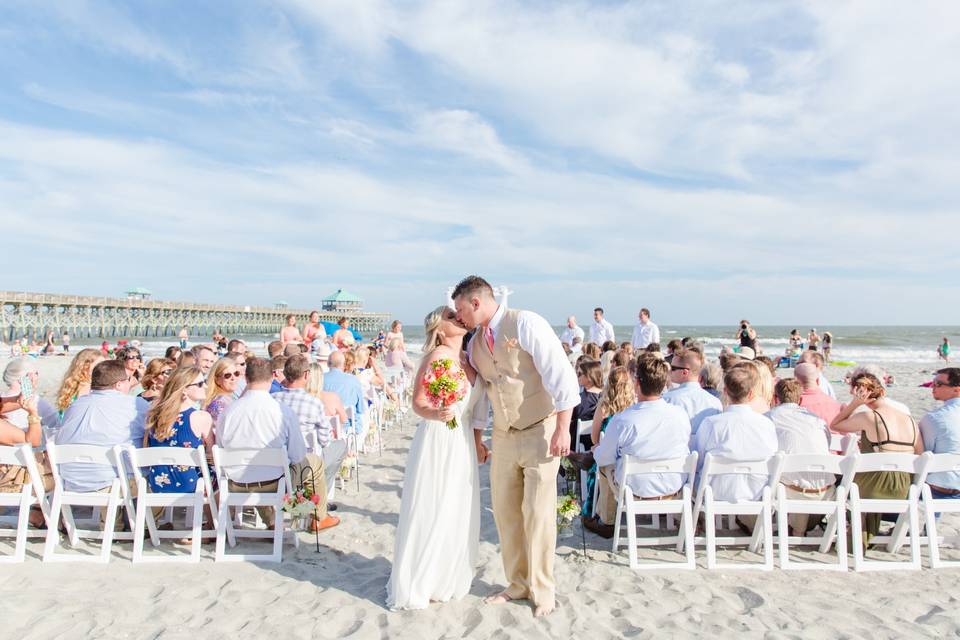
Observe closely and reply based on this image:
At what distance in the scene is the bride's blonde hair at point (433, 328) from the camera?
12.0 feet

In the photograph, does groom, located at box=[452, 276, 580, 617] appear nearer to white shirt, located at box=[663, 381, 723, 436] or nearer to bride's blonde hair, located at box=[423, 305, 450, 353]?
bride's blonde hair, located at box=[423, 305, 450, 353]

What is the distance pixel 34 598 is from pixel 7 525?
168cm

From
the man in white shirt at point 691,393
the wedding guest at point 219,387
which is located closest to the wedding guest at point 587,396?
the man in white shirt at point 691,393

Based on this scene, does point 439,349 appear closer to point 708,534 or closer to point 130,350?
point 708,534

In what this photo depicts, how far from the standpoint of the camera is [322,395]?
19.7 ft

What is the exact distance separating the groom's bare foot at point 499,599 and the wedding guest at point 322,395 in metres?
2.77

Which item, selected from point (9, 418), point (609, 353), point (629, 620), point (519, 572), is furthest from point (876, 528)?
point (9, 418)

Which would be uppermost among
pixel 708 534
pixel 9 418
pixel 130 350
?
pixel 130 350

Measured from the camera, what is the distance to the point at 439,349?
3.63 meters

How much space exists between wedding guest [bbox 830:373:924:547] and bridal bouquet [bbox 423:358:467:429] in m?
3.14

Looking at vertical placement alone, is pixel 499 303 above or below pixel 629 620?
above

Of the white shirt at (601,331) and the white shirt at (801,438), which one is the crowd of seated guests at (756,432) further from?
the white shirt at (601,331)

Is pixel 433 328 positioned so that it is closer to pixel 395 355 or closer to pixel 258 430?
pixel 258 430

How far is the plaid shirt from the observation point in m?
5.49
